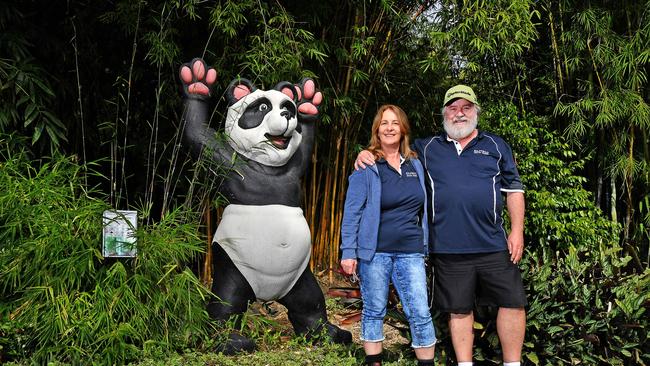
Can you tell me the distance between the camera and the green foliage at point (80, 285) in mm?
2742

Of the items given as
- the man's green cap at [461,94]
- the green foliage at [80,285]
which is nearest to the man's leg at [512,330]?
the man's green cap at [461,94]

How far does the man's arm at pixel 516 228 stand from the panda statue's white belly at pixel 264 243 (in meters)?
1.01

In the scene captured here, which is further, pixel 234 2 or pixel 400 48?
pixel 400 48

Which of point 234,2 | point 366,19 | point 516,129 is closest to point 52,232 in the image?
point 234,2

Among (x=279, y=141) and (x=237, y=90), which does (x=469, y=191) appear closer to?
(x=279, y=141)

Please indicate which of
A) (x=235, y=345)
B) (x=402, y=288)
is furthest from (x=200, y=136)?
(x=402, y=288)

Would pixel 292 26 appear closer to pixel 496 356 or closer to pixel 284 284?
pixel 284 284

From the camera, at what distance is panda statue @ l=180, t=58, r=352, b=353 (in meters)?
3.16

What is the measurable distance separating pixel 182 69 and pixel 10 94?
1.08m

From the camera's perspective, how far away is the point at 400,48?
464cm

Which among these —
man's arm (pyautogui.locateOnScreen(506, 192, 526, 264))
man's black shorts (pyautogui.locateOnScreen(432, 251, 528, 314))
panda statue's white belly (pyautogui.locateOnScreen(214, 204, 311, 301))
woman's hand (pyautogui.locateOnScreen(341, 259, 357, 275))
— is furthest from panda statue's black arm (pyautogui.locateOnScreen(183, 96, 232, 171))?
man's arm (pyautogui.locateOnScreen(506, 192, 526, 264))

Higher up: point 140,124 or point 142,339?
point 140,124

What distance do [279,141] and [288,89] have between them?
310 millimetres

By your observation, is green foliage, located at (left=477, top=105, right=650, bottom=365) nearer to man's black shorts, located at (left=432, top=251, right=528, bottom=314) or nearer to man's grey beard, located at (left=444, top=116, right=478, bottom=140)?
man's black shorts, located at (left=432, top=251, right=528, bottom=314)
